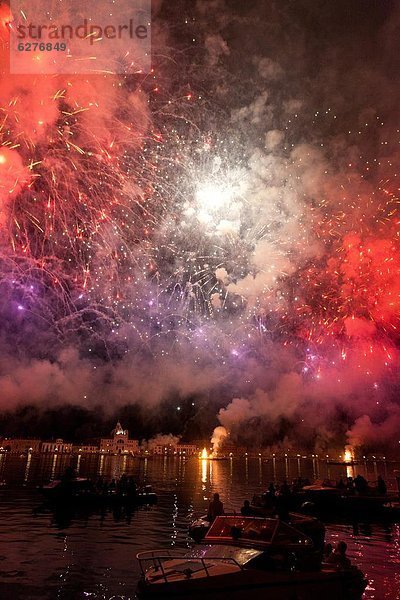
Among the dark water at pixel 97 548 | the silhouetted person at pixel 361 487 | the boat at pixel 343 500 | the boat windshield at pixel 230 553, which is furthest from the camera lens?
the silhouetted person at pixel 361 487

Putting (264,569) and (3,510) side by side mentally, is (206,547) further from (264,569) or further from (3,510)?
(3,510)

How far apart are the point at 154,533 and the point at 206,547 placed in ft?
42.1

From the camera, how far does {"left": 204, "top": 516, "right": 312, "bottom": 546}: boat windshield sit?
1138 centimetres

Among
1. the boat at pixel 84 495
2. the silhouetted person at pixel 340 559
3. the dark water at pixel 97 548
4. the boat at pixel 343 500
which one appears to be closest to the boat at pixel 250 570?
the silhouetted person at pixel 340 559

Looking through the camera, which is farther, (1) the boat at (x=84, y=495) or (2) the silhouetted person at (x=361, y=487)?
(2) the silhouetted person at (x=361, y=487)

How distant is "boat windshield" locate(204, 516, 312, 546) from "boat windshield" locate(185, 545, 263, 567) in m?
0.36

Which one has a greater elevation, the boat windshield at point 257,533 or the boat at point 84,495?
the boat windshield at point 257,533

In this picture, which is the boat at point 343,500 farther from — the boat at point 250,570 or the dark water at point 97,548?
the boat at point 250,570

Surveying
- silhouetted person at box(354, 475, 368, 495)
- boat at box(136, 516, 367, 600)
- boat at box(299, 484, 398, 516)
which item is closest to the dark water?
boat at box(136, 516, 367, 600)

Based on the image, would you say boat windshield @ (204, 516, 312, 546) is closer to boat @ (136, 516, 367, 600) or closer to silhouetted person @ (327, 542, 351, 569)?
boat @ (136, 516, 367, 600)

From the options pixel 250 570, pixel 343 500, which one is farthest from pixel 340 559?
pixel 343 500

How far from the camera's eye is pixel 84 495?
3244 centimetres

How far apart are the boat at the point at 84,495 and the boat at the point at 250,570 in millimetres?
22757

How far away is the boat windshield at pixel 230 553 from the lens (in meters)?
10.4
